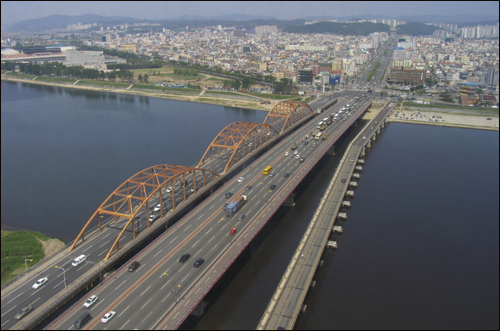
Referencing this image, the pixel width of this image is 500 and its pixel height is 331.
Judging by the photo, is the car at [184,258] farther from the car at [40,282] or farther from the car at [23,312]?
the car at [23,312]

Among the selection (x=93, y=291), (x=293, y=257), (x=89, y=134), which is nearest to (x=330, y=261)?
(x=293, y=257)

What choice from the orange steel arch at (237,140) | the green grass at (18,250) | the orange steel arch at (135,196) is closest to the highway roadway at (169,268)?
the orange steel arch at (135,196)

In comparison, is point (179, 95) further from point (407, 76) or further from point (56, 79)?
point (407, 76)

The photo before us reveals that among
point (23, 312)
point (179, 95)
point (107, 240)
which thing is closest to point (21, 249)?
point (107, 240)

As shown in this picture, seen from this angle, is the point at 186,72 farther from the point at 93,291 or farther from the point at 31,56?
the point at 93,291

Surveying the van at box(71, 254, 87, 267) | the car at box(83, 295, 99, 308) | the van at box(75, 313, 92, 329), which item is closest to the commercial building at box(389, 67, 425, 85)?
the van at box(71, 254, 87, 267)

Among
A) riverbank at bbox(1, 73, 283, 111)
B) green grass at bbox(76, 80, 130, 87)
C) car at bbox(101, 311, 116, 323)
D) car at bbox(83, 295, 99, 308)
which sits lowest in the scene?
car at bbox(101, 311, 116, 323)

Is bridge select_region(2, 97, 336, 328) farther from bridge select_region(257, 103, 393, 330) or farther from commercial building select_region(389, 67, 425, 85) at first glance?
commercial building select_region(389, 67, 425, 85)
